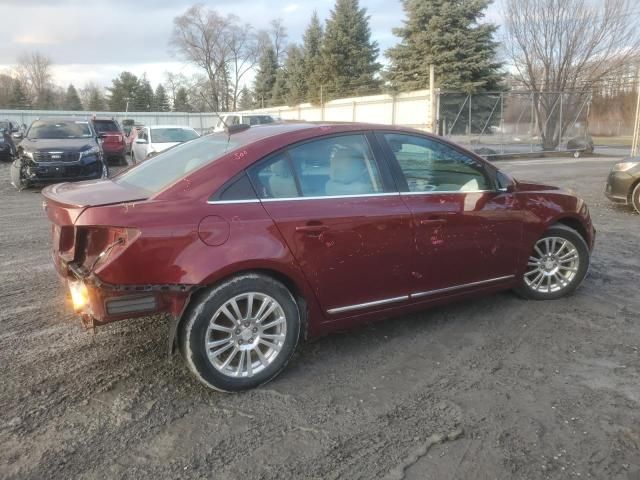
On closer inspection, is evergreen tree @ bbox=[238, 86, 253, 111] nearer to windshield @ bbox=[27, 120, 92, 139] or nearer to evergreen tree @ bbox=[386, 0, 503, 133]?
evergreen tree @ bbox=[386, 0, 503, 133]

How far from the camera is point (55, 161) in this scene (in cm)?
1165

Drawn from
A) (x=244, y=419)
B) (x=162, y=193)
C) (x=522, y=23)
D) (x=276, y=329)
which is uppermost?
(x=522, y=23)

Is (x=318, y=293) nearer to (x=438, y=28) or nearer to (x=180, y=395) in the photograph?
(x=180, y=395)

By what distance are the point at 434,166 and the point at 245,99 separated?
66.9 metres

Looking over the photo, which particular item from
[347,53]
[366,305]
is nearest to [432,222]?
[366,305]

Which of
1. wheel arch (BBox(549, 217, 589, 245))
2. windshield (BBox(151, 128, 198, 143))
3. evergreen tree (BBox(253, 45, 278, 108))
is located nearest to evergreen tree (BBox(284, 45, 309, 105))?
evergreen tree (BBox(253, 45, 278, 108))

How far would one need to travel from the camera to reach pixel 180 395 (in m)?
3.16

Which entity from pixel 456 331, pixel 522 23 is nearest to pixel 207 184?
pixel 456 331

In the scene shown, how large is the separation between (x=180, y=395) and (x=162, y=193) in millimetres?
1244

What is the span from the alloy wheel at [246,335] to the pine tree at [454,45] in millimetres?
25154

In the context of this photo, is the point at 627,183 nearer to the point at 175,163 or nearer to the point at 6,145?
the point at 175,163

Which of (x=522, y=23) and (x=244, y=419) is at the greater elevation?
(x=522, y=23)

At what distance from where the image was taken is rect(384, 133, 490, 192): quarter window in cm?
388

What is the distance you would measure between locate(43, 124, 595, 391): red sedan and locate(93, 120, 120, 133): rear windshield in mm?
17874
